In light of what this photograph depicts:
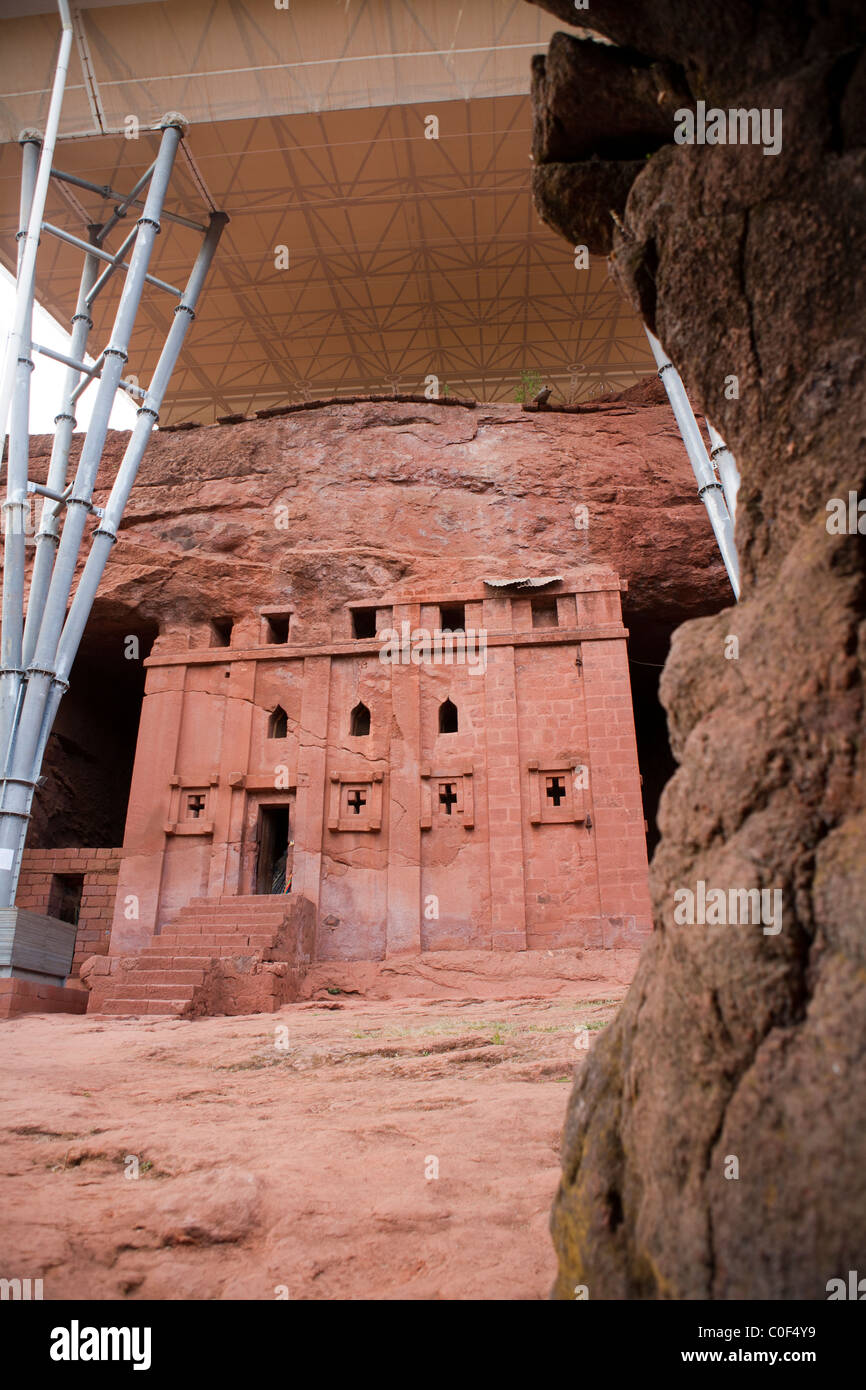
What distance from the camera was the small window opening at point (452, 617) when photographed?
60.0 feet

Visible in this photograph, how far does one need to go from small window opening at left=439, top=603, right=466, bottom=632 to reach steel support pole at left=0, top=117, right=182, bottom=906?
22.5 ft

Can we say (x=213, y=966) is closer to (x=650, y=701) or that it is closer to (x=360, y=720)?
(x=360, y=720)

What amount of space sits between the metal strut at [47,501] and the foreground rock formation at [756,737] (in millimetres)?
13148

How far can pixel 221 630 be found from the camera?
19516 millimetres

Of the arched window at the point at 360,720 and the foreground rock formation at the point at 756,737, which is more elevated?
the arched window at the point at 360,720

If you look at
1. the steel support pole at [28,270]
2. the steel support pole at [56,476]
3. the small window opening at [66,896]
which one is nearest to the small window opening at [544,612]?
the steel support pole at [56,476]

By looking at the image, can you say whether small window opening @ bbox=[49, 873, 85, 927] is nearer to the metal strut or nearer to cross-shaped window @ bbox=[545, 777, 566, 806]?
the metal strut

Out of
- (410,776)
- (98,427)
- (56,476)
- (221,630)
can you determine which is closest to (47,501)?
(56,476)

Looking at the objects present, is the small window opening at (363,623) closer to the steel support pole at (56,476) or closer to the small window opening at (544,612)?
the small window opening at (544,612)

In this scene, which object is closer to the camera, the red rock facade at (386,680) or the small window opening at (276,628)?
the red rock facade at (386,680)

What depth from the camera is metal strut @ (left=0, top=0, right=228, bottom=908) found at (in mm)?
14438

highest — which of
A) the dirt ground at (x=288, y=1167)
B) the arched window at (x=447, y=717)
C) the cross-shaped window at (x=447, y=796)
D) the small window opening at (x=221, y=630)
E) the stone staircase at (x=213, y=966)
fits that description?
the small window opening at (x=221, y=630)

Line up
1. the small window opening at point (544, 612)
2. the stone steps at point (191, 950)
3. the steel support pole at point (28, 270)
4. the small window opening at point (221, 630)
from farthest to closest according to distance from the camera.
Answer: the small window opening at point (221, 630)
the small window opening at point (544, 612)
the steel support pole at point (28, 270)
the stone steps at point (191, 950)

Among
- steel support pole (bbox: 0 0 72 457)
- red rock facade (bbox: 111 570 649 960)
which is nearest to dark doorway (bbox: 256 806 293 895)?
red rock facade (bbox: 111 570 649 960)
